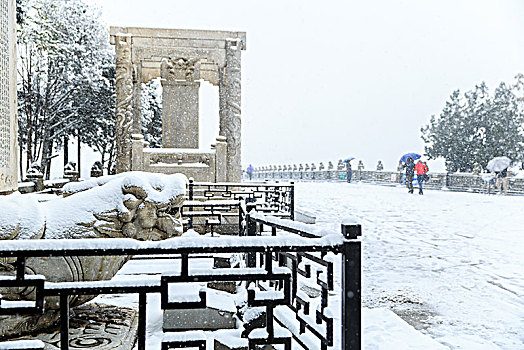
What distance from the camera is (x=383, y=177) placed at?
3544cm

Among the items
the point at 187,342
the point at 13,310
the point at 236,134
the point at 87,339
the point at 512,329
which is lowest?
the point at 512,329

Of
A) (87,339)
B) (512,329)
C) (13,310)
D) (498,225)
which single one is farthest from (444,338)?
(498,225)

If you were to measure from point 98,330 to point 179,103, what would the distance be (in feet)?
37.5

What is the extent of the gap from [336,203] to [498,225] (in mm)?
7645

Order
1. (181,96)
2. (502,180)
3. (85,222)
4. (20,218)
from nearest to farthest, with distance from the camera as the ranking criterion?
(20,218), (85,222), (181,96), (502,180)

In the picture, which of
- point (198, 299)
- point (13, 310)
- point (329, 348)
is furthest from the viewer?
point (329, 348)

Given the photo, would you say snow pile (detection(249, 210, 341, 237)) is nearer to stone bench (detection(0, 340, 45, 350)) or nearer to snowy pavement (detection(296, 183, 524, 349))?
snowy pavement (detection(296, 183, 524, 349))

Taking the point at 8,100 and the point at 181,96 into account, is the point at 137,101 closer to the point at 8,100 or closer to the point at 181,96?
the point at 181,96

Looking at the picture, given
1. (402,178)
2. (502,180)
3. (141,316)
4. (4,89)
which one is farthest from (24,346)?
(402,178)

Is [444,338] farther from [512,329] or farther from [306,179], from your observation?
[306,179]

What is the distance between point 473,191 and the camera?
83.9 ft

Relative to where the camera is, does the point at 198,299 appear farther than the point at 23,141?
No

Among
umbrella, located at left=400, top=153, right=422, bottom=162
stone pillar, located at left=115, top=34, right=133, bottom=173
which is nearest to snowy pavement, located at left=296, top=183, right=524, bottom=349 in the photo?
stone pillar, located at left=115, top=34, right=133, bottom=173

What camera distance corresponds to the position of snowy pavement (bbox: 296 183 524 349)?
4875 millimetres
